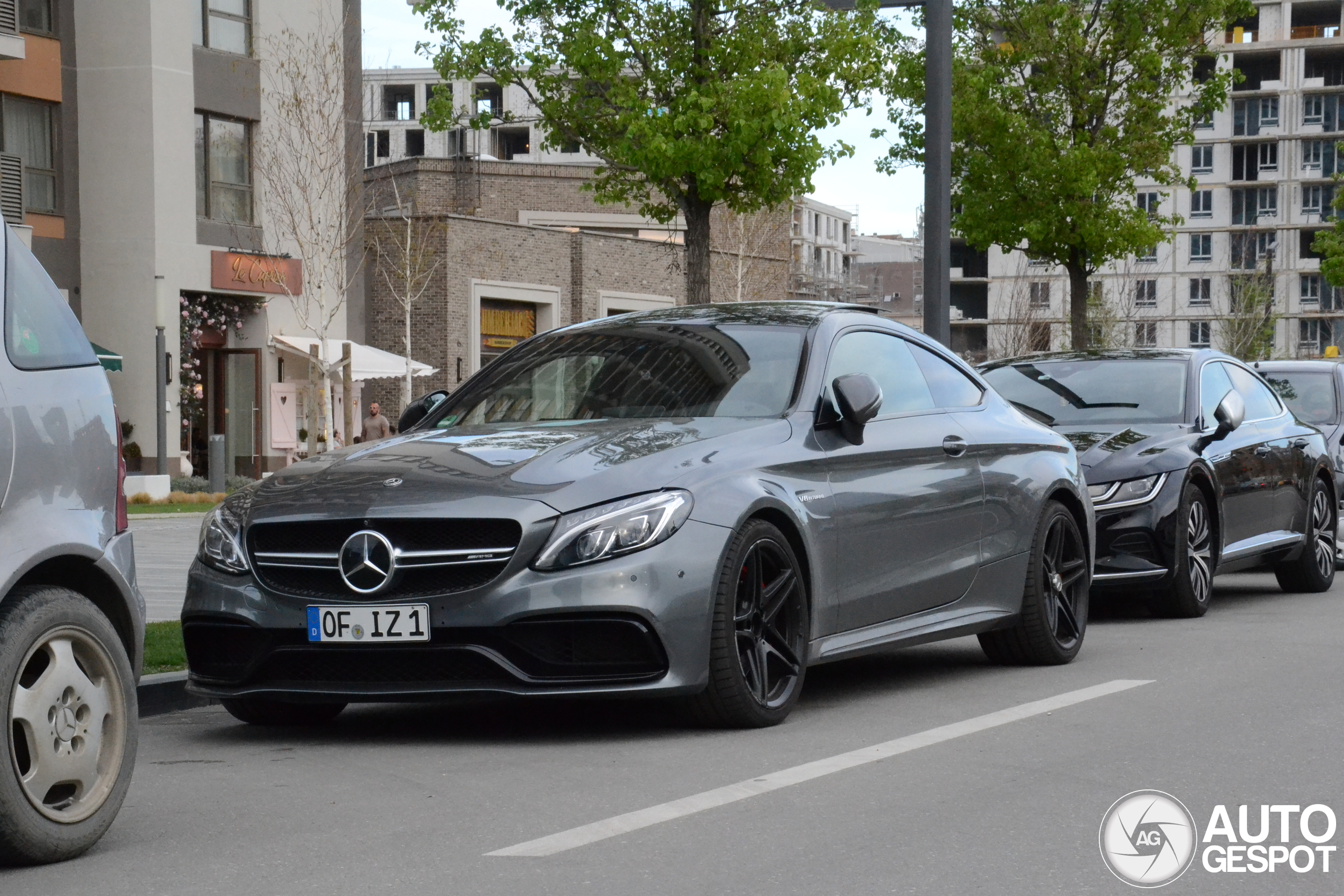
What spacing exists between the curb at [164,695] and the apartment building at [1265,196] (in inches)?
3951

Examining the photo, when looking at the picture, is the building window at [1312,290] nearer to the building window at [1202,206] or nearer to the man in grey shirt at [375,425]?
the building window at [1202,206]

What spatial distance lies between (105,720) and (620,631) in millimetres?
1712

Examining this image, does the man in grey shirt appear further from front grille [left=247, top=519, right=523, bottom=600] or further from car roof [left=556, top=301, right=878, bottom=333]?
front grille [left=247, top=519, right=523, bottom=600]

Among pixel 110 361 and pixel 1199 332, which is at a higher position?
pixel 110 361

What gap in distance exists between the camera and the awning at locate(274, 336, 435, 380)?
3603 centimetres

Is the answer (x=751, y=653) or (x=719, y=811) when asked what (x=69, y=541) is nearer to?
(x=719, y=811)

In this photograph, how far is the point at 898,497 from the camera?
7.48 m

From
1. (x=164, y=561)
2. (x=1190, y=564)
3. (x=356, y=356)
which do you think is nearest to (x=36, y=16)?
(x=356, y=356)

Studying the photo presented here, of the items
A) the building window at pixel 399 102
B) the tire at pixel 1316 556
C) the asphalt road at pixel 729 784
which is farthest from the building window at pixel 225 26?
the building window at pixel 399 102

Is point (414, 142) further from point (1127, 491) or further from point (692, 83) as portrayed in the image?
point (1127, 491)

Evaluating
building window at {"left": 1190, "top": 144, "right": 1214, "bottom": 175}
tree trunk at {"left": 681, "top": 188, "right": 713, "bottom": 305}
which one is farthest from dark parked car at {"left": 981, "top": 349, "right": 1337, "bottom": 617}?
building window at {"left": 1190, "top": 144, "right": 1214, "bottom": 175}

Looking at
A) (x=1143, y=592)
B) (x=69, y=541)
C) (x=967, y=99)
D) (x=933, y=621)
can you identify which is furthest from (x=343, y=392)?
(x=69, y=541)

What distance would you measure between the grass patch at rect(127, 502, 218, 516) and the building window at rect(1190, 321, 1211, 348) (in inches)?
3516

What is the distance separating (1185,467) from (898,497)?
13.0 feet
